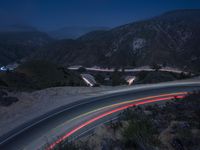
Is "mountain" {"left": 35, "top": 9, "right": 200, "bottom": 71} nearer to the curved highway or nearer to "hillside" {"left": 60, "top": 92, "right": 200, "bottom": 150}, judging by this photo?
the curved highway

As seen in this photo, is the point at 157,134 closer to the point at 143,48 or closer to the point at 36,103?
the point at 36,103

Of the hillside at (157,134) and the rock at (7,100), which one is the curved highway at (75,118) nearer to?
the hillside at (157,134)

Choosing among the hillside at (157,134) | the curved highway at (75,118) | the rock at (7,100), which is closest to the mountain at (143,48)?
the curved highway at (75,118)

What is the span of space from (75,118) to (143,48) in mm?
84030

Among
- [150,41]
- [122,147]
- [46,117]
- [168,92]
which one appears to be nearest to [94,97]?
[46,117]

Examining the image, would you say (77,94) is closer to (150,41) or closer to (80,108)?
(80,108)

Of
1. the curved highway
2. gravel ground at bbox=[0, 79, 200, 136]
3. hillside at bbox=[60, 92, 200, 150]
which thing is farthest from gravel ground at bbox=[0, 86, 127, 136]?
hillside at bbox=[60, 92, 200, 150]

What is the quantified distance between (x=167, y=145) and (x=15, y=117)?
35.9 feet

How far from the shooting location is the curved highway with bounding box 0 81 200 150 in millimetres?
11172

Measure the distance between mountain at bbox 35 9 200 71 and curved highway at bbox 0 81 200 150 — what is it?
192ft

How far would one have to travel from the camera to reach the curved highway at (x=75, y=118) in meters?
11.2

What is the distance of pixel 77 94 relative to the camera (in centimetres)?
2033

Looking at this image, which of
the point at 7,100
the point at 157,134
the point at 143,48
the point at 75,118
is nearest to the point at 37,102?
the point at 7,100

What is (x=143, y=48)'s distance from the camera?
309ft
